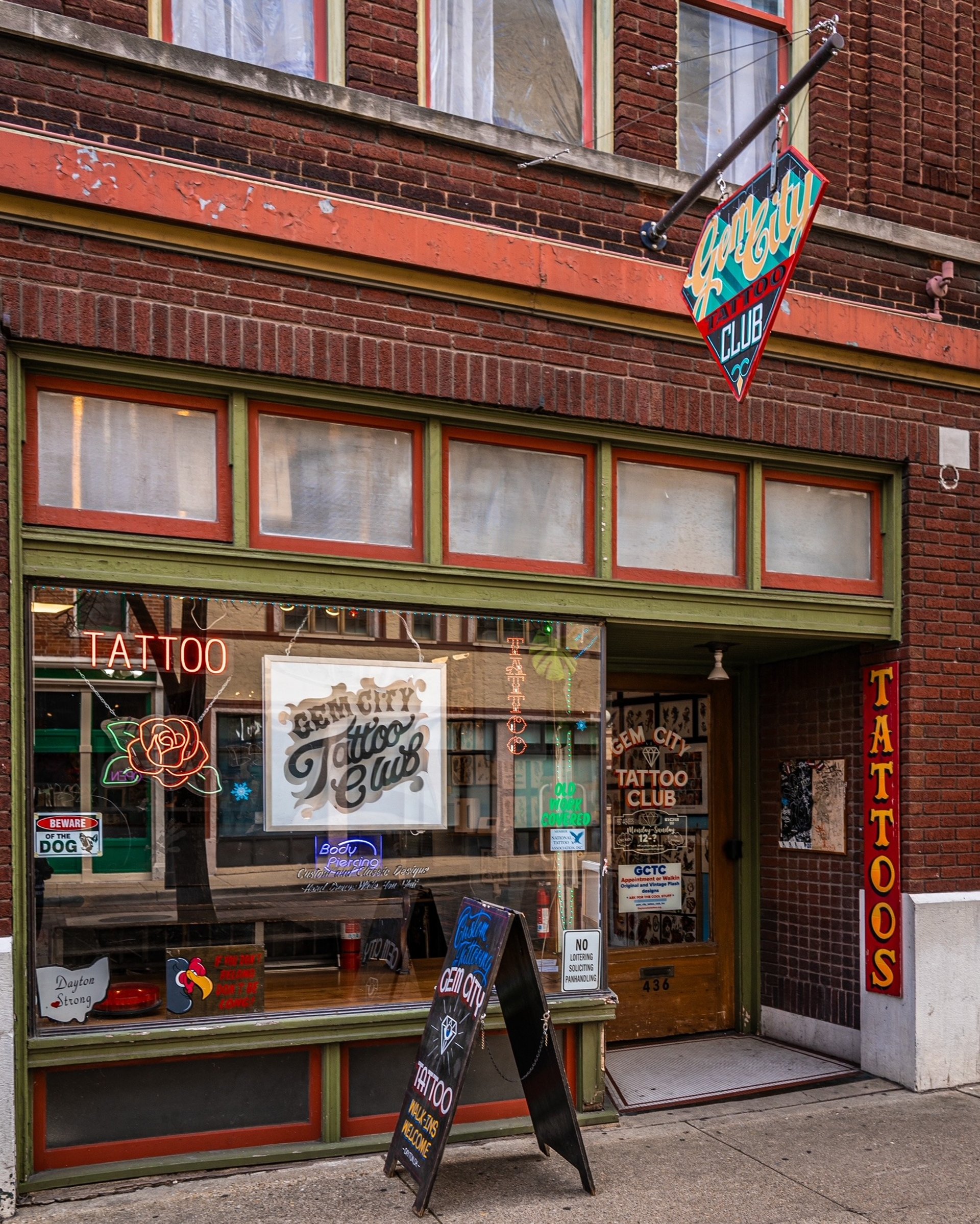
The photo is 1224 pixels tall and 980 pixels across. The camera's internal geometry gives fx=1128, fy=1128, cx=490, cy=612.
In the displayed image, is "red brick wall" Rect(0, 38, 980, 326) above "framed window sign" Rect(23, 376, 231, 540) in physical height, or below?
above

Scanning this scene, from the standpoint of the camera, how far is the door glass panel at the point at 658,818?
7.54m

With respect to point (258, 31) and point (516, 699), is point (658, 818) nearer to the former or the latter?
point (516, 699)

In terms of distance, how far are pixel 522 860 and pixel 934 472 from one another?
3.58 m

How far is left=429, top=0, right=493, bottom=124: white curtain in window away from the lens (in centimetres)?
615

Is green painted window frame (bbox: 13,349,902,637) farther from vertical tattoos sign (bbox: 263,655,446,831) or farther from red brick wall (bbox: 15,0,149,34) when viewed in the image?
red brick wall (bbox: 15,0,149,34)

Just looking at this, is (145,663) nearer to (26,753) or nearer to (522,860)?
(26,753)

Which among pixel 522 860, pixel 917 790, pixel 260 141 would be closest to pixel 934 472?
pixel 917 790

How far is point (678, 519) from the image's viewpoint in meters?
6.56

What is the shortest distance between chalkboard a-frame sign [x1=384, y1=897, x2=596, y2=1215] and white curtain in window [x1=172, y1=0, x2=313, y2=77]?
14.3ft

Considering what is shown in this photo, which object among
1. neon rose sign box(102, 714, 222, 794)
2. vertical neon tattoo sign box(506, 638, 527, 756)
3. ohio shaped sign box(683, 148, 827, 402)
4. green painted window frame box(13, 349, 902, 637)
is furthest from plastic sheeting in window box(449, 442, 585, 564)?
neon rose sign box(102, 714, 222, 794)

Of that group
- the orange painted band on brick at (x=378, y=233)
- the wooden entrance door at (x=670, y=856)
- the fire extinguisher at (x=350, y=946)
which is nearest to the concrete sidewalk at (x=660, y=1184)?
the fire extinguisher at (x=350, y=946)

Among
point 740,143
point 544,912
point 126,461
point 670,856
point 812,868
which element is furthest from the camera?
point 670,856

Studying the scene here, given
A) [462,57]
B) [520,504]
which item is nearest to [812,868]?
[520,504]

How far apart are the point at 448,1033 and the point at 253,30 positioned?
5.00 m
